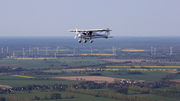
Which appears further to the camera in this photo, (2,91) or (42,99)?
(2,91)

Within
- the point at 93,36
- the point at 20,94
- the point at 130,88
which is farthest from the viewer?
the point at 130,88

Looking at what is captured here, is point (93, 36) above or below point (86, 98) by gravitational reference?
above

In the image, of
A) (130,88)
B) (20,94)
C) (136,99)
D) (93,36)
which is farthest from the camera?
(130,88)

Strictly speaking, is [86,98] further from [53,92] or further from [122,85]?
[122,85]

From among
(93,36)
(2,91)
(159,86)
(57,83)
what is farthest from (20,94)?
(93,36)

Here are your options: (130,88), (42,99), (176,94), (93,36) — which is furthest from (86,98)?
(93,36)

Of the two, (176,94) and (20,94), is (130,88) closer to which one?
(176,94)

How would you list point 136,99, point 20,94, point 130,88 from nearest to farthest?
point 136,99
point 20,94
point 130,88

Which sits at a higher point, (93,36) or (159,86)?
(93,36)

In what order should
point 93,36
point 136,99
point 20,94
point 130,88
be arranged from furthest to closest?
point 130,88, point 20,94, point 136,99, point 93,36
